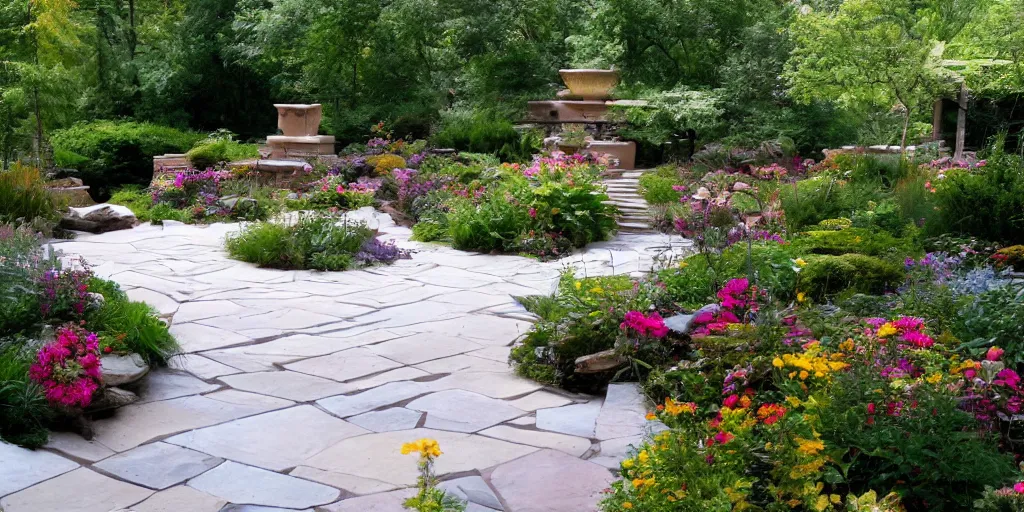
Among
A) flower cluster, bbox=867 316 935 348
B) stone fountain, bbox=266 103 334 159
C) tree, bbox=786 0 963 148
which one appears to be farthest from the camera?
stone fountain, bbox=266 103 334 159

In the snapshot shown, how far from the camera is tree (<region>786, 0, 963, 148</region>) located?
11672mm

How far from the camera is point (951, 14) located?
21594 mm

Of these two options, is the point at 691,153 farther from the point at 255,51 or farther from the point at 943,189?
the point at 255,51

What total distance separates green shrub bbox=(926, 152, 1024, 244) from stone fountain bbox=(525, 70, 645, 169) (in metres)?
8.66

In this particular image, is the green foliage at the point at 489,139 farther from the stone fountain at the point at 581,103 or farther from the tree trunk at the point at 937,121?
the tree trunk at the point at 937,121

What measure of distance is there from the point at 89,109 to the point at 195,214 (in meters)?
8.65

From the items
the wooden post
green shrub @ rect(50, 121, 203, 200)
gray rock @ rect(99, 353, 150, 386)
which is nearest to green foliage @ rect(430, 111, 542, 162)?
green shrub @ rect(50, 121, 203, 200)

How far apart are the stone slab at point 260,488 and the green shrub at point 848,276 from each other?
11.1ft

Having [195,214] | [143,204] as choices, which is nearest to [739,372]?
[195,214]

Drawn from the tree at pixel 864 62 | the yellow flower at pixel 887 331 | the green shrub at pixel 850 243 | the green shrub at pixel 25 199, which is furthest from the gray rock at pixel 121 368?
the tree at pixel 864 62

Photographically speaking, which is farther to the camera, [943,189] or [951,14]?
[951,14]

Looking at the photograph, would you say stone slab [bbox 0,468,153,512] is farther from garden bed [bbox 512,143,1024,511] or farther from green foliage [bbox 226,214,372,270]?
green foliage [bbox 226,214,372,270]

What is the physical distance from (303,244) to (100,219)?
369 centimetres

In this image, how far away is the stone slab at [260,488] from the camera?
3.36m
